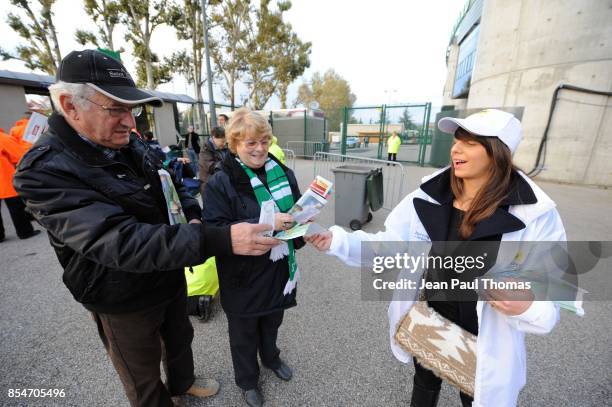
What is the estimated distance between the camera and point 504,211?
122 cm

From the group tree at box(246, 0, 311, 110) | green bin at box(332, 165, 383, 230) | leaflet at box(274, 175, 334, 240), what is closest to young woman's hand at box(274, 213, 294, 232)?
leaflet at box(274, 175, 334, 240)

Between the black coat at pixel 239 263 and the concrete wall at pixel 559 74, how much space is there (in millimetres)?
11292

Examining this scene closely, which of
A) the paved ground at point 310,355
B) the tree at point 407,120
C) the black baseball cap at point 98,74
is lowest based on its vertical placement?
the paved ground at point 310,355

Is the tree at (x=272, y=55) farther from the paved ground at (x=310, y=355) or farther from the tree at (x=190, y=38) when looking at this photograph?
the paved ground at (x=310, y=355)

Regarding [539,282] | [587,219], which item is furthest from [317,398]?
[587,219]

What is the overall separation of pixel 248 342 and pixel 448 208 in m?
1.51

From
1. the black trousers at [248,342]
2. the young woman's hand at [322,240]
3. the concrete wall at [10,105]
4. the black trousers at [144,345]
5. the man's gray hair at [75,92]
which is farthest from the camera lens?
the concrete wall at [10,105]

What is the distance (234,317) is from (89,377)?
1391mm

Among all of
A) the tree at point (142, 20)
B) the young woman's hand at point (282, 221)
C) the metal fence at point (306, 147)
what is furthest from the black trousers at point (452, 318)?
the tree at point (142, 20)

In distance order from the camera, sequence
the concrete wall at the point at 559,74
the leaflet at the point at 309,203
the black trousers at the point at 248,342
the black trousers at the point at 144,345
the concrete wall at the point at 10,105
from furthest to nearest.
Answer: the concrete wall at the point at 10,105 → the concrete wall at the point at 559,74 → the black trousers at the point at 248,342 → the black trousers at the point at 144,345 → the leaflet at the point at 309,203

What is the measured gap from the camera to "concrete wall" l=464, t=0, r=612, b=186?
796 centimetres

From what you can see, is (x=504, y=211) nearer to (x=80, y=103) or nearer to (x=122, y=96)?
(x=122, y=96)

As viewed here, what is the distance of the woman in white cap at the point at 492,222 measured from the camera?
46.2 inches

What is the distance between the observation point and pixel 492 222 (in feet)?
3.97
